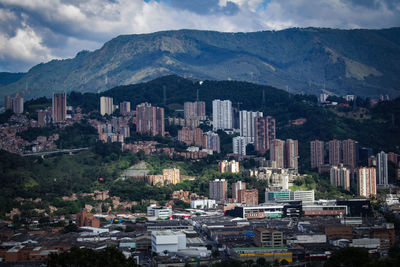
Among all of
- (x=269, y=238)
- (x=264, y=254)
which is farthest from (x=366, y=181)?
(x=264, y=254)

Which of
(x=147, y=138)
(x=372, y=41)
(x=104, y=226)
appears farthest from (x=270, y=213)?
(x=372, y=41)

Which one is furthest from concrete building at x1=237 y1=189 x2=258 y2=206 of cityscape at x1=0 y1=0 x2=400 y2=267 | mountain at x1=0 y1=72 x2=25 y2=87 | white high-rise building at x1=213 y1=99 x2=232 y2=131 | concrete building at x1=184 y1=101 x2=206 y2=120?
mountain at x1=0 y1=72 x2=25 y2=87

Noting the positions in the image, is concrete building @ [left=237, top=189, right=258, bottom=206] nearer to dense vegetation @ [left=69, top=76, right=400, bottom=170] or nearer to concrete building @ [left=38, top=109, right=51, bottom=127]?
dense vegetation @ [left=69, top=76, right=400, bottom=170]

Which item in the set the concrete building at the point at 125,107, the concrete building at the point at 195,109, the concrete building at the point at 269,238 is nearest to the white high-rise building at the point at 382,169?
the concrete building at the point at 269,238

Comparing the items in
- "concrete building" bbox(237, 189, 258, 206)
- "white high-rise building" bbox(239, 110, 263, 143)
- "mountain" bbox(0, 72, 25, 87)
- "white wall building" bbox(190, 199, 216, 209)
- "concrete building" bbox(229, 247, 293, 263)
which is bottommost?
"concrete building" bbox(229, 247, 293, 263)

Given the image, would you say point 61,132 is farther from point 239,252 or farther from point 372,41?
point 372,41

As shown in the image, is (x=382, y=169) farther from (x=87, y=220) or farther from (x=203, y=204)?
(x=87, y=220)
